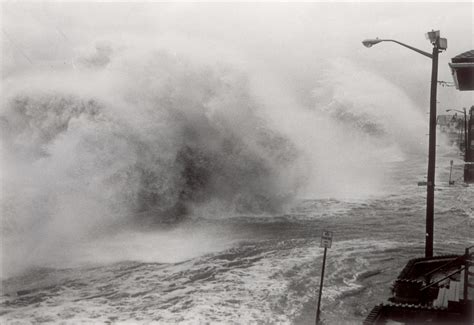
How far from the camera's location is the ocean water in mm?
9734

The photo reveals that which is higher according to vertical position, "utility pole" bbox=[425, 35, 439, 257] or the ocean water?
"utility pole" bbox=[425, 35, 439, 257]

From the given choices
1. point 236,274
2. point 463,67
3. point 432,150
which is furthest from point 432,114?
point 236,274

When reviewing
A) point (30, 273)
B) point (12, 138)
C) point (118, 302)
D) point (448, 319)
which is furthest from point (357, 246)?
point (12, 138)

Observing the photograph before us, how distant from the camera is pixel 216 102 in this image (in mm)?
20219

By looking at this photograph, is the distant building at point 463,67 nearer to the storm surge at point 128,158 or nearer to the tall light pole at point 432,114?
the tall light pole at point 432,114

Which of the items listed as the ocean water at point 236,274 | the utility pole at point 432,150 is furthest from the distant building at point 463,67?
the ocean water at point 236,274

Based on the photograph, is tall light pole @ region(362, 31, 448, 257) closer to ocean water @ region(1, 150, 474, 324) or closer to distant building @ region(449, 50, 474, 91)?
distant building @ region(449, 50, 474, 91)

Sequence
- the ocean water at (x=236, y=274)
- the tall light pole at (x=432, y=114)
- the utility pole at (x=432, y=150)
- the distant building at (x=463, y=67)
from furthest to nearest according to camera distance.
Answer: the utility pole at (x=432, y=150)
the tall light pole at (x=432, y=114)
the distant building at (x=463, y=67)
the ocean water at (x=236, y=274)

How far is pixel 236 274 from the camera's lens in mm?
12211

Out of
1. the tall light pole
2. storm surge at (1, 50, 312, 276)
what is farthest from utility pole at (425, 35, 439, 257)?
storm surge at (1, 50, 312, 276)

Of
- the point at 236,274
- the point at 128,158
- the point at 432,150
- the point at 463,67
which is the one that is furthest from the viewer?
the point at 128,158

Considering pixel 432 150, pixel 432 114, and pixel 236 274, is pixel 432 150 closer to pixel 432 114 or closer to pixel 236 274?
pixel 432 114

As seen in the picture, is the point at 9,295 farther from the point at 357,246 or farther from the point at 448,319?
the point at 357,246

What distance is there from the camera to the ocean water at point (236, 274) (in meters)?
9.73
